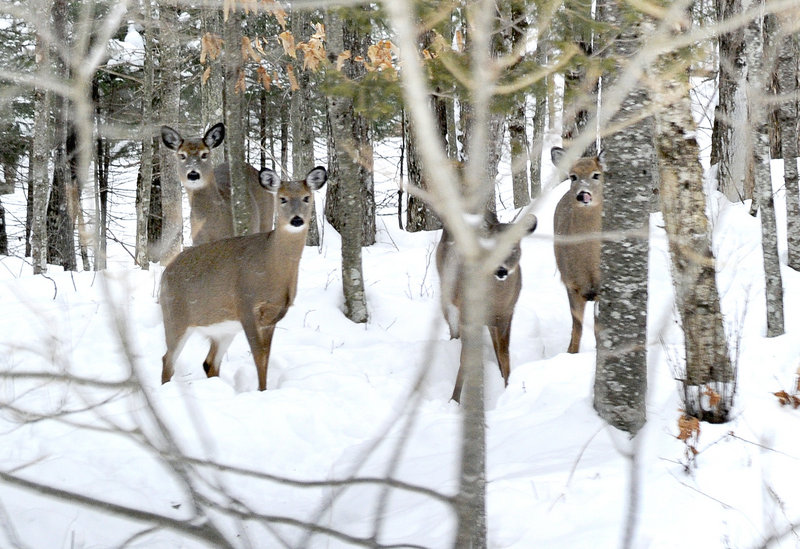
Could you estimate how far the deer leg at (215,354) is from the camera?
729 centimetres

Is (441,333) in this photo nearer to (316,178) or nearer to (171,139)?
(316,178)

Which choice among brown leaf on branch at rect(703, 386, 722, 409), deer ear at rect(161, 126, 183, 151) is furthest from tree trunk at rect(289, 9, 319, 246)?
brown leaf on branch at rect(703, 386, 722, 409)

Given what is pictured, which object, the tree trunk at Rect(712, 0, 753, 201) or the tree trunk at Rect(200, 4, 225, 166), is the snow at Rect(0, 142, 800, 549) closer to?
the tree trunk at Rect(712, 0, 753, 201)

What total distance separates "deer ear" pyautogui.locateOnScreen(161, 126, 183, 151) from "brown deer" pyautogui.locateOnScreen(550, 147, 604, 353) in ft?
13.4

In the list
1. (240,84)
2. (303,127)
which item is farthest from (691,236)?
(303,127)

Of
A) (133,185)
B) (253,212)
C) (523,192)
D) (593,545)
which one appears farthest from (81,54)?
(133,185)

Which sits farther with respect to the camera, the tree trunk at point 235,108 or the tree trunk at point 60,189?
the tree trunk at point 60,189

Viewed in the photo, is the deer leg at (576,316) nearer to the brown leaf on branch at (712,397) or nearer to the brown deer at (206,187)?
the brown leaf on branch at (712,397)

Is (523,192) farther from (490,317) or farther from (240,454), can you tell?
(240,454)

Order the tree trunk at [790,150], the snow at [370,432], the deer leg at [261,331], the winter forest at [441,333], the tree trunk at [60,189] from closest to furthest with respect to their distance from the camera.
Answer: the winter forest at [441,333]
the snow at [370,432]
the deer leg at [261,331]
the tree trunk at [790,150]
the tree trunk at [60,189]

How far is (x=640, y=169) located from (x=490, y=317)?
2407 mm

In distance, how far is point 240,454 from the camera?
17.7 ft

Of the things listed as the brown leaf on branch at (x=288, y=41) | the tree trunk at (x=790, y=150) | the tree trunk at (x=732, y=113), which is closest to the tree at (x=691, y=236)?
the tree trunk at (x=790, y=150)

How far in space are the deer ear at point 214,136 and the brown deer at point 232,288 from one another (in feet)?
7.62
